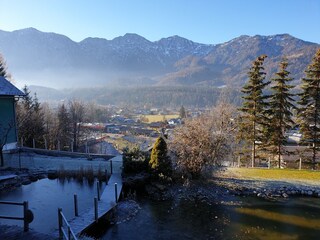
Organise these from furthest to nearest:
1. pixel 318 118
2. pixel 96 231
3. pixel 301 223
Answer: pixel 318 118 < pixel 301 223 < pixel 96 231

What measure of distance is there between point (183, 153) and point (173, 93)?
108853 mm

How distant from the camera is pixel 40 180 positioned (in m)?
17.8

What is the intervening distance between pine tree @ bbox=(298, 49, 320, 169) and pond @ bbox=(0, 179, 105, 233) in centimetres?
1749

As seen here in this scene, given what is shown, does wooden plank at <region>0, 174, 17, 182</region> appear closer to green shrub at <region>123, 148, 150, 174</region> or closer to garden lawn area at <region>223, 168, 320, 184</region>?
green shrub at <region>123, 148, 150, 174</region>

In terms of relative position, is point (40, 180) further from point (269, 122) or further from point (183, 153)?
point (269, 122)

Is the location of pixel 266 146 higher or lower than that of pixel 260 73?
lower

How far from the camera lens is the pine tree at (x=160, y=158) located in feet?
55.4

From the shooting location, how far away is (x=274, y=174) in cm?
2039

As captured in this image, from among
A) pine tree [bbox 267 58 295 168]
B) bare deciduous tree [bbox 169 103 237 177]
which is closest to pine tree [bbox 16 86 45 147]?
bare deciduous tree [bbox 169 103 237 177]

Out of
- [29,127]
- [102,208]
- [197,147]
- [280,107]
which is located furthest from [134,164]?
[29,127]

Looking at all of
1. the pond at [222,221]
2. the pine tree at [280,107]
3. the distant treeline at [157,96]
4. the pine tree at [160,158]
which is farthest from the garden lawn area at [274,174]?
the distant treeline at [157,96]

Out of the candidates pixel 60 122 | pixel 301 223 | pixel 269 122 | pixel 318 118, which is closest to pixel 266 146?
pixel 269 122

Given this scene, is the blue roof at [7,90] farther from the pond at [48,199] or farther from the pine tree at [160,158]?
the pine tree at [160,158]

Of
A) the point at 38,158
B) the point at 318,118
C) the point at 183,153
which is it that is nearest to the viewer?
the point at 183,153
